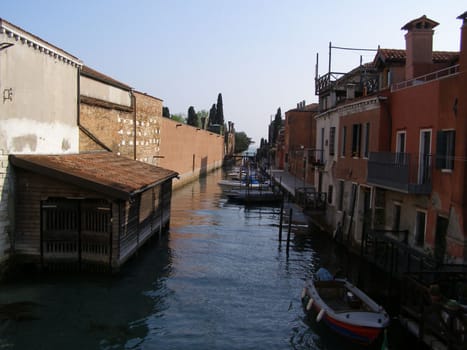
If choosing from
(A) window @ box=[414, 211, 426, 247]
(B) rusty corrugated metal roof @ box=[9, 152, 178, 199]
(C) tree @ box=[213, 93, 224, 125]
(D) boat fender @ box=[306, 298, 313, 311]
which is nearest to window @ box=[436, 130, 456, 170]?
(A) window @ box=[414, 211, 426, 247]

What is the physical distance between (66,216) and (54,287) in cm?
185

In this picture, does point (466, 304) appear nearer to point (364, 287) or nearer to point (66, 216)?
point (364, 287)

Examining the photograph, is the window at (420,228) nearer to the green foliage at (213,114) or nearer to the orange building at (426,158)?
the orange building at (426,158)

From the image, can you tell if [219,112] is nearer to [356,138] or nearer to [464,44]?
[356,138]

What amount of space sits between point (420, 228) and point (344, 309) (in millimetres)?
4259

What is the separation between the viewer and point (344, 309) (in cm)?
1158

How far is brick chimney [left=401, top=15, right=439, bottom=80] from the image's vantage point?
54.2 feet

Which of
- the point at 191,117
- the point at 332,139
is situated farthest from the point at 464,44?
the point at 191,117

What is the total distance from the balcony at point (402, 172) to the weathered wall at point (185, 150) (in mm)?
20730

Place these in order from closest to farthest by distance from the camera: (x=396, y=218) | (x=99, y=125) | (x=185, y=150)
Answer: (x=396, y=218) < (x=99, y=125) < (x=185, y=150)

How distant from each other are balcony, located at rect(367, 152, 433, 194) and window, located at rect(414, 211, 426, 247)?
3.20 feet

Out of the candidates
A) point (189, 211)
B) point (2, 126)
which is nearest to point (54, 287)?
point (2, 126)

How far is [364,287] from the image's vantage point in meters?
14.9

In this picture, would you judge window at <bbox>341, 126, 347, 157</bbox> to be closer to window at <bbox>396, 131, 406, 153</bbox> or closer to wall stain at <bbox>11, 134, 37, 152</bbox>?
window at <bbox>396, 131, 406, 153</bbox>
